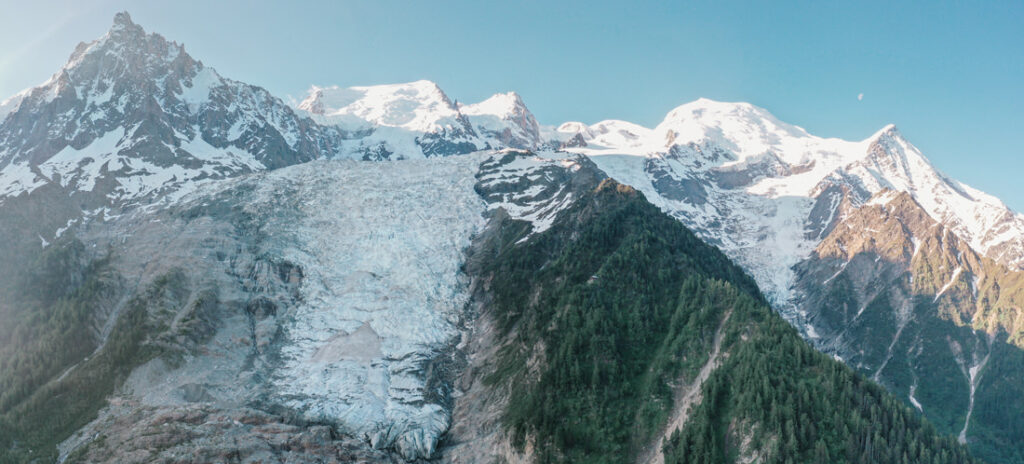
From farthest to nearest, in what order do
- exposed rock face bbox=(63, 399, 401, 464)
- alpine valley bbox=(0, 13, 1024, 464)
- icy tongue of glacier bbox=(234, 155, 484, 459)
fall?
icy tongue of glacier bbox=(234, 155, 484, 459), alpine valley bbox=(0, 13, 1024, 464), exposed rock face bbox=(63, 399, 401, 464)

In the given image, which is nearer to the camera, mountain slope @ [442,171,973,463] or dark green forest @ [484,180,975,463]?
dark green forest @ [484,180,975,463]

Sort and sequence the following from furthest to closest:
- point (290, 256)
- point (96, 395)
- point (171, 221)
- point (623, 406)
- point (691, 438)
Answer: point (171, 221) → point (290, 256) → point (96, 395) → point (623, 406) → point (691, 438)

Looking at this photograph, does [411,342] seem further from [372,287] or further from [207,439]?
[207,439]

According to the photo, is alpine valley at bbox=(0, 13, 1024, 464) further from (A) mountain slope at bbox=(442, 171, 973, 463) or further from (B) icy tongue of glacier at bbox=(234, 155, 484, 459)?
(B) icy tongue of glacier at bbox=(234, 155, 484, 459)

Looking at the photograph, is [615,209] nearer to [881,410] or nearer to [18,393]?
[881,410]

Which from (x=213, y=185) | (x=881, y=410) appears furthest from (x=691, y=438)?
(x=213, y=185)

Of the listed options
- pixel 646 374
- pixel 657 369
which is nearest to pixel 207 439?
pixel 646 374

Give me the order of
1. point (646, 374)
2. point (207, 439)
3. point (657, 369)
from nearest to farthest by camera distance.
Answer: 1. point (207, 439)
2. point (657, 369)
3. point (646, 374)

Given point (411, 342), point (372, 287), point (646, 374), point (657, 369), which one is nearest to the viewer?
point (657, 369)

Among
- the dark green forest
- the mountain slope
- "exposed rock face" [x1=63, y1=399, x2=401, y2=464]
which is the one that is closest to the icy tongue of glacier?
"exposed rock face" [x1=63, y1=399, x2=401, y2=464]
